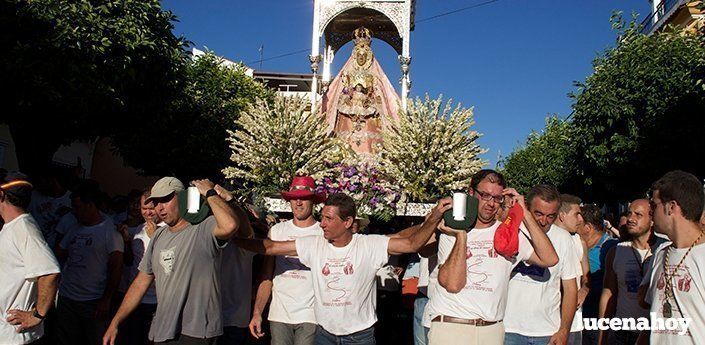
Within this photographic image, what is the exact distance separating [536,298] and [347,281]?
138 centimetres

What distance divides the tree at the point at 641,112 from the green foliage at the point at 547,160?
4.68 feet

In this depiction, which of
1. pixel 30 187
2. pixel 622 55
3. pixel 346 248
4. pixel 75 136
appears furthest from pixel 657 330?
pixel 622 55

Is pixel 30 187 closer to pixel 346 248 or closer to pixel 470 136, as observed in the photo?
pixel 346 248

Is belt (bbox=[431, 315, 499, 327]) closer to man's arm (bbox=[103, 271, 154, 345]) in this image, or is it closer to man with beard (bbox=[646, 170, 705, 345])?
man with beard (bbox=[646, 170, 705, 345])

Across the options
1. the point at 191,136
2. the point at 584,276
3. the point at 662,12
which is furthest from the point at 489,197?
the point at 662,12

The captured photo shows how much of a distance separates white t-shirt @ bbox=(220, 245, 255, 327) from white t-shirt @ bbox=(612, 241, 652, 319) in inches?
126

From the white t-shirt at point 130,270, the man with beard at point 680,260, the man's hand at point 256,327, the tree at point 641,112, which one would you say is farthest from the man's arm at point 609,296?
the tree at point 641,112

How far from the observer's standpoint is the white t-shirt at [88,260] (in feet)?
19.0

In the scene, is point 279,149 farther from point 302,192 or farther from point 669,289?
point 669,289

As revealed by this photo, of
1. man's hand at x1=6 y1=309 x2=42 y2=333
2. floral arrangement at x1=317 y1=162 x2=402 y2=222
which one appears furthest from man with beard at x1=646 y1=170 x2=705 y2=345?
floral arrangement at x1=317 y1=162 x2=402 y2=222

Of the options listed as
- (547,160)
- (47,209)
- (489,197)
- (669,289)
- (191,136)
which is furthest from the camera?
(547,160)

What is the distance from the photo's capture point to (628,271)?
5469 mm

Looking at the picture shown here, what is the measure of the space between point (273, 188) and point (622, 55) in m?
12.6

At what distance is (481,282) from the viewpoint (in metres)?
3.97
